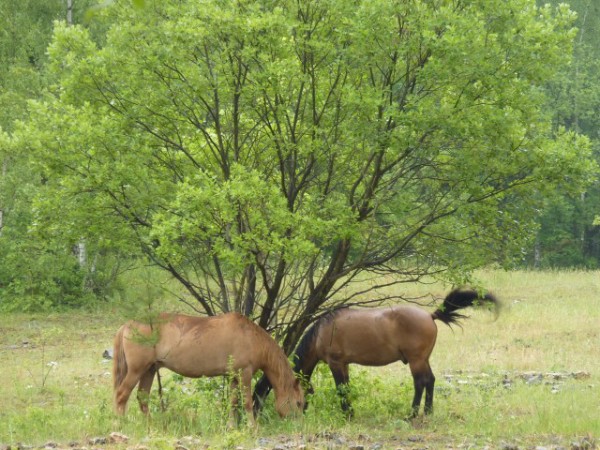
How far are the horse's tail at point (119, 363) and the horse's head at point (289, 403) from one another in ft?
6.07

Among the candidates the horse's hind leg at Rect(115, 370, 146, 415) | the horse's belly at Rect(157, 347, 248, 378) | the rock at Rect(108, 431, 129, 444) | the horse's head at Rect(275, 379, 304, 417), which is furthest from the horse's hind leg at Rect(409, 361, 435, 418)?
the rock at Rect(108, 431, 129, 444)

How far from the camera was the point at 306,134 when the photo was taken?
37.0 feet

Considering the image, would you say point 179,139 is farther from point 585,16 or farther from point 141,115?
point 585,16

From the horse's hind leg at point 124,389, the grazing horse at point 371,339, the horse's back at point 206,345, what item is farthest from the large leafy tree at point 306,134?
the horse's hind leg at point 124,389

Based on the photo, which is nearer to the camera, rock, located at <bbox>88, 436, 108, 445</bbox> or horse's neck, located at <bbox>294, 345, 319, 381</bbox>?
rock, located at <bbox>88, 436, 108, 445</bbox>

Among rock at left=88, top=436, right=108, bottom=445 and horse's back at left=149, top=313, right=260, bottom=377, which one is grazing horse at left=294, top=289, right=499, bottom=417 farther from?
rock at left=88, top=436, right=108, bottom=445

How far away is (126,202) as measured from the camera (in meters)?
11.1

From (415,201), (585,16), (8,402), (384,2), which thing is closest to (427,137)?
(415,201)

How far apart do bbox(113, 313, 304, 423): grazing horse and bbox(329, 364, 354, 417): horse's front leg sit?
4.48 feet

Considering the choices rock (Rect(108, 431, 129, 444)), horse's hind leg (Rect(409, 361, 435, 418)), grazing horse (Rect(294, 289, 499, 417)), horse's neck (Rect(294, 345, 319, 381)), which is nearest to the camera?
rock (Rect(108, 431, 129, 444))

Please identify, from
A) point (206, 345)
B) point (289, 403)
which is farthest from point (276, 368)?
point (206, 345)

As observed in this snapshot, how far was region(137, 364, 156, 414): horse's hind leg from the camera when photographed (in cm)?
1040

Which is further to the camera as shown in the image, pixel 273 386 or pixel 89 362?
pixel 89 362

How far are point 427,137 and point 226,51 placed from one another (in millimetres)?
2555
